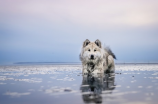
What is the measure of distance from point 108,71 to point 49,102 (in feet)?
38.5

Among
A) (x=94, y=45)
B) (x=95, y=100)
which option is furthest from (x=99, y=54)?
(x=95, y=100)

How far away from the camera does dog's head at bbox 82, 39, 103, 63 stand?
12.1 m

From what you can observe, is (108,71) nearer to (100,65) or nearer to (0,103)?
(100,65)

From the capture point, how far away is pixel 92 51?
482 inches

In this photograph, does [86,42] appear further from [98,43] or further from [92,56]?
[92,56]

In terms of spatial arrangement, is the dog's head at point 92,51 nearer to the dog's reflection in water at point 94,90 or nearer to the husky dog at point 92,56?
the husky dog at point 92,56

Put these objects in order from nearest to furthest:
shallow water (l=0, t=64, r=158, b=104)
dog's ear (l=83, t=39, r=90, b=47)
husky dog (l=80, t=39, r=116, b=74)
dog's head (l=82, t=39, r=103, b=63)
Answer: shallow water (l=0, t=64, r=158, b=104), dog's head (l=82, t=39, r=103, b=63), husky dog (l=80, t=39, r=116, b=74), dog's ear (l=83, t=39, r=90, b=47)

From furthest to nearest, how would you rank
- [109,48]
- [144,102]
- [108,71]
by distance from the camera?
[109,48]
[108,71]
[144,102]

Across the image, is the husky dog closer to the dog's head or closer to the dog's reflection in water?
the dog's head

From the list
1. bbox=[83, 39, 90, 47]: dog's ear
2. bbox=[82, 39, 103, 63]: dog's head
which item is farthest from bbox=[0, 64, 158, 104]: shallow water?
bbox=[83, 39, 90, 47]: dog's ear

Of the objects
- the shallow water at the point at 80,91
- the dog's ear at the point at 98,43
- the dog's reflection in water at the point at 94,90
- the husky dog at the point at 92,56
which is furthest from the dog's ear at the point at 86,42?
the dog's reflection in water at the point at 94,90

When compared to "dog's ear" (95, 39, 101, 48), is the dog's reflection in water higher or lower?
lower

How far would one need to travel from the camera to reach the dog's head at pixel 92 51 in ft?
39.9

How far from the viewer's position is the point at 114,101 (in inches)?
162
